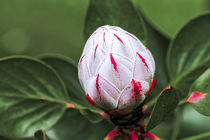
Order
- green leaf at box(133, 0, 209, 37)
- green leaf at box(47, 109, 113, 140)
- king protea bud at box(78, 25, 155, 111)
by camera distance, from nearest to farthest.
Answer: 1. king protea bud at box(78, 25, 155, 111)
2. green leaf at box(47, 109, 113, 140)
3. green leaf at box(133, 0, 209, 37)

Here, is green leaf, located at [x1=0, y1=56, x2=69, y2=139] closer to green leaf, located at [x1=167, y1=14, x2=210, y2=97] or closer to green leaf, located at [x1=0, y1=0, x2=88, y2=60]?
green leaf, located at [x1=167, y1=14, x2=210, y2=97]

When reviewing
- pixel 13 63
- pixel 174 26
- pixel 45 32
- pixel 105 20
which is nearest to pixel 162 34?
pixel 105 20

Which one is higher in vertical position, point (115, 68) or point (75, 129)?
point (115, 68)

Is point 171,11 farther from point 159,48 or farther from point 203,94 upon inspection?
point 203,94

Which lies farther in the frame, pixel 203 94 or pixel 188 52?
pixel 188 52

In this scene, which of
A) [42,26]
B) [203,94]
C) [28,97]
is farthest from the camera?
[42,26]

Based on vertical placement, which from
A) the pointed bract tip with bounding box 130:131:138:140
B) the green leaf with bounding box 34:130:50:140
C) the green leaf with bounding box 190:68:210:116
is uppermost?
the green leaf with bounding box 190:68:210:116

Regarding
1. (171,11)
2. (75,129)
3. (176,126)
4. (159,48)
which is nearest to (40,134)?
(75,129)

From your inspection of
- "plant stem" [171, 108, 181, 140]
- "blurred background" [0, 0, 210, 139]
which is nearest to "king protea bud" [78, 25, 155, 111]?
"plant stem" [171, 108, 181, 140]
